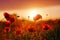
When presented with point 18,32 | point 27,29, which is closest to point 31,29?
point 27,29

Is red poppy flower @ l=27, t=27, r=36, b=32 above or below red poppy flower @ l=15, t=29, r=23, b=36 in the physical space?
above

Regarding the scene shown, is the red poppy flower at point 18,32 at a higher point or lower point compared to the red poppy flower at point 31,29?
lower

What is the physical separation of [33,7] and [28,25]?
0.28m

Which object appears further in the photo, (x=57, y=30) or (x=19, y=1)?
(x=19, y=1)

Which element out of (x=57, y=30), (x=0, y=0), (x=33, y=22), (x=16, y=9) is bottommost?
(x=57, y=30)

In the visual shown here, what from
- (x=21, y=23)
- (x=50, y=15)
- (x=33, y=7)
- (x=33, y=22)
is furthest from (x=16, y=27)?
(x=50, y=15)

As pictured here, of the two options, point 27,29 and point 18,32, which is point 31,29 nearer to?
point 27,29

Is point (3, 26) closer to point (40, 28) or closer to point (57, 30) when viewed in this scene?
point (40, 28)

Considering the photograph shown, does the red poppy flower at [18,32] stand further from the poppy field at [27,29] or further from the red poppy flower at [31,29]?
the red poppy flower at [31,29]

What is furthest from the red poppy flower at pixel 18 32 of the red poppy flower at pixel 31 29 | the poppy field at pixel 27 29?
the red poppy flower at pixel 31 29

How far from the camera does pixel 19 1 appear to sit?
205 cm

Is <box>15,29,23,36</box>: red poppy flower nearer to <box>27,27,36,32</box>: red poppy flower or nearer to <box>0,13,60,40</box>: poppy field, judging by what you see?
<box>0,13,60,40</box>: poppy field

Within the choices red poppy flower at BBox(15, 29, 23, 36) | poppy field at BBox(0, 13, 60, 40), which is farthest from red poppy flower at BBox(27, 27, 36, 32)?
→ red poppy flower at BBox(15, 29, 23, 36)

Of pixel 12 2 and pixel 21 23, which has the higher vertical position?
pixel 12 2
